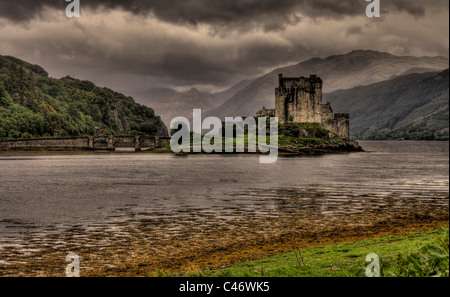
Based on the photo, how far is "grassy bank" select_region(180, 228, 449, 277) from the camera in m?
7.78

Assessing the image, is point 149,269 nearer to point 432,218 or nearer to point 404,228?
point 404,228

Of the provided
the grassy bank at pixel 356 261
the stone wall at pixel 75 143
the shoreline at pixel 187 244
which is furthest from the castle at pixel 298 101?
the grassy bank at pixel 356 261

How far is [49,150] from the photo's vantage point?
17325cm

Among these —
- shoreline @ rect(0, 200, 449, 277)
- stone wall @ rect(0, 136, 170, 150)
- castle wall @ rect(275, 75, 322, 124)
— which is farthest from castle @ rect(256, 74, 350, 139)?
shoreline @ rect(0, 200, 449, 277)

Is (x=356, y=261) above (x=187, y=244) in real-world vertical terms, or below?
above

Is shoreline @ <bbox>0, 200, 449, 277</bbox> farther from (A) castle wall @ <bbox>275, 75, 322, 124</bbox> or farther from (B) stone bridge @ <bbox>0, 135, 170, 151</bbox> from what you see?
(B) stone bridge @ <bbox>0, 135, 170, 151</bbox>

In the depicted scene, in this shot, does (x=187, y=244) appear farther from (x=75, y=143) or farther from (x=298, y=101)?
(x=75, y=143)

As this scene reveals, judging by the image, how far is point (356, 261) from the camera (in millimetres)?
14984

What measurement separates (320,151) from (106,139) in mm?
97431

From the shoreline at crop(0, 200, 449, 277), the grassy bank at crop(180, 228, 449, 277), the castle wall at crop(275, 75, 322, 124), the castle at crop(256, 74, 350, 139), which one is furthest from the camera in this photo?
the castle at crop(256, 74, 350, 139)

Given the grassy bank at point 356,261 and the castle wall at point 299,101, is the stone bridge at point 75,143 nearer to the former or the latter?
the castle wall at point 299,101

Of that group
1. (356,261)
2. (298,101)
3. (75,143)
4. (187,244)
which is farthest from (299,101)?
(356,261)
